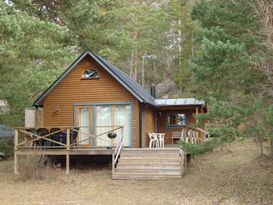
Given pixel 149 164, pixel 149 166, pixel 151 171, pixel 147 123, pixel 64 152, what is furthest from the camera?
pixel 147 123

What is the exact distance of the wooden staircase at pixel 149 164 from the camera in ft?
44.5

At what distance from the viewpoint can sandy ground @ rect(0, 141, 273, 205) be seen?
10.2 meters

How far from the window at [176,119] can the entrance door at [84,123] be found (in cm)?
573

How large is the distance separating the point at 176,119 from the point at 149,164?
8070 millimetres

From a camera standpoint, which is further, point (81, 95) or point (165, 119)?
point (165, 119)

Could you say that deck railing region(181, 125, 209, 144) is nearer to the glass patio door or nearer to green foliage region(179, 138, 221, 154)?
the glass patio door

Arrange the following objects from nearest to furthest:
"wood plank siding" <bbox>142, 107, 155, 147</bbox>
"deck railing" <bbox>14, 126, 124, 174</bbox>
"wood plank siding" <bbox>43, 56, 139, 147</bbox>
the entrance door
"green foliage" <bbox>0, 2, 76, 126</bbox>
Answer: "green foliage" <bbox>0, 2, 76, 126</bbox> → "deck railing" <bbox>14, 126, 124, 174</bbox> → "wood plank siding" <bbox>43, 56, 139, 147</bbox> → the entrance door → "wood plank siding" <bbox>142, 107, 155, 147</bbox>

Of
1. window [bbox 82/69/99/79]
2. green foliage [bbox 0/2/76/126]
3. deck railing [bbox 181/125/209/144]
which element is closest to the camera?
green foliage [bbox 0/2/76/126]

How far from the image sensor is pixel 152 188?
1191cm

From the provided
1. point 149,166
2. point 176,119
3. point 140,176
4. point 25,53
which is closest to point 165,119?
point 176,119

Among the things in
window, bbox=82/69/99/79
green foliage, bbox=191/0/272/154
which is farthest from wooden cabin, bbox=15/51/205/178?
green foliage, bbox=191/0/272/154

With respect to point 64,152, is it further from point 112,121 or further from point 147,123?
point 147,123

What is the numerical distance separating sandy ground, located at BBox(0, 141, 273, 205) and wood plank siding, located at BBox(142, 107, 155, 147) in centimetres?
253

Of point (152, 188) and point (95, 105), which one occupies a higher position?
point (95, 105)
